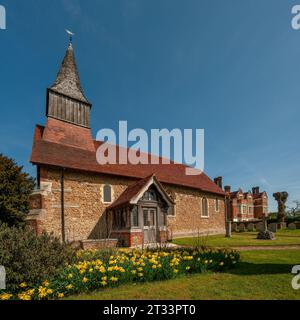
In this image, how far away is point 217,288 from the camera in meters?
5.08

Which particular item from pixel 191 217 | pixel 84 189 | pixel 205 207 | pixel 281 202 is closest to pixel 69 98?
pixel 84 189

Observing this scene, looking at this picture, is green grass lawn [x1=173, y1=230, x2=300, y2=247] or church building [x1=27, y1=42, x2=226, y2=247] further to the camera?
church building [x1=27, y1=42, x2=226, y2=247]

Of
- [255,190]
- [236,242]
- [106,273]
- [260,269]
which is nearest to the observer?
[106,273]

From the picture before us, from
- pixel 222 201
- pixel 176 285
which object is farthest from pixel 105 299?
pixel 222 201

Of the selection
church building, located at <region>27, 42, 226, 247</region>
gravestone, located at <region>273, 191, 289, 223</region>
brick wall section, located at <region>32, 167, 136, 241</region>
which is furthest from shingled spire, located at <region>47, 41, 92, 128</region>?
gravestone, located at <region>273, 191, 289, 223</region>

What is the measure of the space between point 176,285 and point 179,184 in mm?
16118

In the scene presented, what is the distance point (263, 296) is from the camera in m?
4.51

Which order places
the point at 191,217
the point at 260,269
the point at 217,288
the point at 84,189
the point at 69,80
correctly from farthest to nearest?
1. the point at 191,217
2. the point at 69,80
3. the point at 84,189
4. the point at 260,269
5. the point at 217,288

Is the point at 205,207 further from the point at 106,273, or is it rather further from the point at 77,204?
the point at 106,273

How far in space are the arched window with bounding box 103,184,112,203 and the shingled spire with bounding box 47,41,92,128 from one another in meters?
6.31

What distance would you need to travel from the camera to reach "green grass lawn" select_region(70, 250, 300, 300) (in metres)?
4.60

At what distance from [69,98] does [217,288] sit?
1837 centimetres

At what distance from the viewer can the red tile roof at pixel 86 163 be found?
15.0 metres

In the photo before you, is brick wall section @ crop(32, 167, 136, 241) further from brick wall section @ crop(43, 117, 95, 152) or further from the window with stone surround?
the window with stone surround
